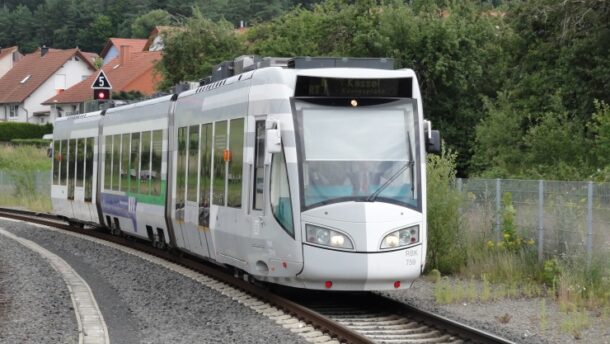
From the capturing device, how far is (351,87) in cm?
1359

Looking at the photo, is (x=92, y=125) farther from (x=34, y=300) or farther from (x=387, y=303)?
(x=387, y=303)

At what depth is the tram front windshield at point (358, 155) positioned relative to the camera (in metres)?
13.0

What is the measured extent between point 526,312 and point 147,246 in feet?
38.5

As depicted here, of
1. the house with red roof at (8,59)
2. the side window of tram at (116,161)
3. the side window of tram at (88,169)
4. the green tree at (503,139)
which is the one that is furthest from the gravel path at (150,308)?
the house with red roof at (8,59)

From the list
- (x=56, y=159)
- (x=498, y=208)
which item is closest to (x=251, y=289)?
(x=498, y=208)

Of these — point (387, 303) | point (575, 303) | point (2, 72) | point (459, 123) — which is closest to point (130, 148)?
point (387, 303)

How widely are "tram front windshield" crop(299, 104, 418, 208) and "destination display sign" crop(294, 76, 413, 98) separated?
184 millimetres

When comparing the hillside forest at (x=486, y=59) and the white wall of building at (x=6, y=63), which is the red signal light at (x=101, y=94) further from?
the white wall of building at (x=6, y=63)

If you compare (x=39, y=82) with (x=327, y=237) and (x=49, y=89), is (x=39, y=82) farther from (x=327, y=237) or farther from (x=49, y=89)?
(x=327, y=237)

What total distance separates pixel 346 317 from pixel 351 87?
9.27 ft

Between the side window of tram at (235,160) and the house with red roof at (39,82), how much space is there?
295 feet

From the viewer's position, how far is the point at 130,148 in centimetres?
2273

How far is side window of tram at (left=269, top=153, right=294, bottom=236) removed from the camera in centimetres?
1307

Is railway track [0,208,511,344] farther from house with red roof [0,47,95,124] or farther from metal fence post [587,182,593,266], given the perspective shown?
house with red roof [0,47,95,124]
